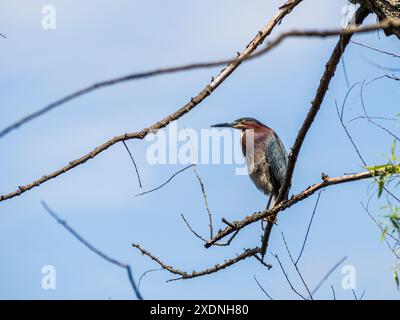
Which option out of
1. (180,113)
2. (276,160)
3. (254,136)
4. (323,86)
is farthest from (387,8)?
(254,136)

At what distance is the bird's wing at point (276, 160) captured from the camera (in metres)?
5.55

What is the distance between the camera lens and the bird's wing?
18.2 ft

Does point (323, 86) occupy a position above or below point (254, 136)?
below

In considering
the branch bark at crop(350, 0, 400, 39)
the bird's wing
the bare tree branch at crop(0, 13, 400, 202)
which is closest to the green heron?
the bird's wing

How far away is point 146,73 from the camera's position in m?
0.72

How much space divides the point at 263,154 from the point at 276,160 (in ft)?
0.50

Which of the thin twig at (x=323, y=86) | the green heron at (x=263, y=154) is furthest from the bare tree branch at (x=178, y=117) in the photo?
the green heron at (x=263, y=154)

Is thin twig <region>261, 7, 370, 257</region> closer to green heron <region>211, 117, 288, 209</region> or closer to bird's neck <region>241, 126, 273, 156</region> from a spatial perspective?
green heron <region>211, 117, 288, 209</region>

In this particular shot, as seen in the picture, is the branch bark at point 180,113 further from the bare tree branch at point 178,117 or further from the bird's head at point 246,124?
the bird's head at point 246,124

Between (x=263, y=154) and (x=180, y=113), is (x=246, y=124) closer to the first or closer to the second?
(x=263, y=154)

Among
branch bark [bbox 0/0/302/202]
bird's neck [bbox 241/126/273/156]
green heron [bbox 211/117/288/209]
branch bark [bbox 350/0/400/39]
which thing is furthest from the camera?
bird's neck [bbox 241/126/273/156]

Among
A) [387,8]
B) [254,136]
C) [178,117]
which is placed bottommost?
[178,117]

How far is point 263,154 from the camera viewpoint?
5758mm
